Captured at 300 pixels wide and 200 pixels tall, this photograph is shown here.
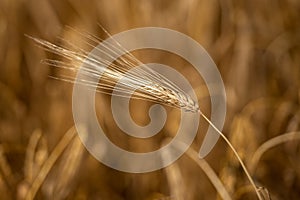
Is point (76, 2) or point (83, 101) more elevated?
point (76, 2)

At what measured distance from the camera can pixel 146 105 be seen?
53.0 inches

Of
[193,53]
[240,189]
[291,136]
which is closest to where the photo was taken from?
[240,189]

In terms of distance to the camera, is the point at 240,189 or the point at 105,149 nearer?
the point at 240,189

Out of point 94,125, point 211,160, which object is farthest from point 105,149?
point 211,160

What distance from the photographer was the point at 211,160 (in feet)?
4.28

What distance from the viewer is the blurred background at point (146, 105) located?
1245mm

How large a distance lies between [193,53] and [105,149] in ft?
0.84

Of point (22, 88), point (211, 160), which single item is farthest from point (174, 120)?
point (22, 88)

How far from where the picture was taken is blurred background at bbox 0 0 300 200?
1245mm

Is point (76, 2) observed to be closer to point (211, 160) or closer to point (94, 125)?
point (94, 125)

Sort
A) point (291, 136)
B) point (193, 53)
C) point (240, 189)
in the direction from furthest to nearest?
point (193, 53) → point (291, 136) → point (240, 189)

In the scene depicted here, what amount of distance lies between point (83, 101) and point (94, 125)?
0.05 metres

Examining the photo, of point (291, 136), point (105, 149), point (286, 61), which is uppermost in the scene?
point (286, 61)

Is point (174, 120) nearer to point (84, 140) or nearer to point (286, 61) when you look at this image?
point (84, 140)
